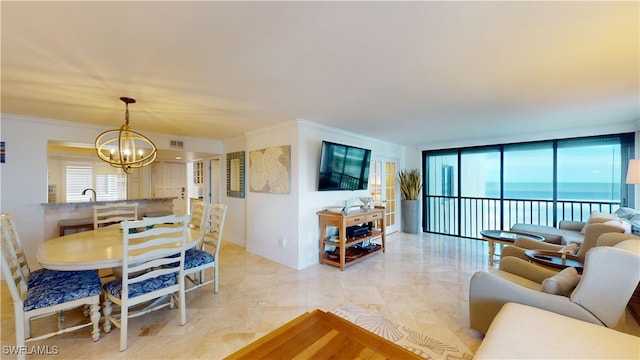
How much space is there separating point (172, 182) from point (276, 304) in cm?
680

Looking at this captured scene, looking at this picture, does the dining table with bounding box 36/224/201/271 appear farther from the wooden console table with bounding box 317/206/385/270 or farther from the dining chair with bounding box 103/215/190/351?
the wooden console table with bounding box 317/206/385/270

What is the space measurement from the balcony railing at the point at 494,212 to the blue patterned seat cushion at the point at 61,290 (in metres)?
6.19

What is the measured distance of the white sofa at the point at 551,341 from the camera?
1141 millimetres

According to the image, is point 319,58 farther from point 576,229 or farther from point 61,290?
point 576,229

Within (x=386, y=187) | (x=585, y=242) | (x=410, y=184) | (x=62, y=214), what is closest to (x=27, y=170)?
(x=62, y=214)

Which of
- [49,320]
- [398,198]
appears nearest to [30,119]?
[49,320]

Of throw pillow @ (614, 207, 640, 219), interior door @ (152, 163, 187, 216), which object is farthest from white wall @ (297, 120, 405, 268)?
interior door @ (152, 163, 187, 216)

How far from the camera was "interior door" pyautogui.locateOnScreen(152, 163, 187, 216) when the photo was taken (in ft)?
24.2

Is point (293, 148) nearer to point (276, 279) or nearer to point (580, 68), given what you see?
point (276, 279)

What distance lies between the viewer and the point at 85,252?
203 cm

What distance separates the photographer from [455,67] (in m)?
1.94

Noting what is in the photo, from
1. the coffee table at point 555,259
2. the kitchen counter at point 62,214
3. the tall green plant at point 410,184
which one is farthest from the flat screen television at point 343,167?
the kitchen counter at point 62,214

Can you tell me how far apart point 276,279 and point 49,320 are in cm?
220

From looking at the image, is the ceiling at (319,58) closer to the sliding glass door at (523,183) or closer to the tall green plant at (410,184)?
the sliding glass door at (523,183)
